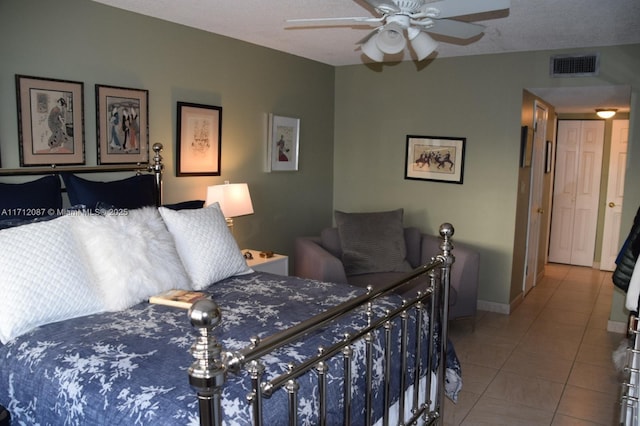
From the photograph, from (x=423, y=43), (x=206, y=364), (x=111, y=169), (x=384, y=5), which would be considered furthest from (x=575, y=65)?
(x=206, y=364)

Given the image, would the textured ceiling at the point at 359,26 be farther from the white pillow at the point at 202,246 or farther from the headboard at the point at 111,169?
the white pillow at the point at 202,246

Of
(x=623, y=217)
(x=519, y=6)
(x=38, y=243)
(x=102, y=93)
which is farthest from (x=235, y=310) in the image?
(x=623, y=217)

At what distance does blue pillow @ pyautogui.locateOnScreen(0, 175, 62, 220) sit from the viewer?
2629 millimetres

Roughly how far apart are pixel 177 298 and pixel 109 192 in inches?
35.5

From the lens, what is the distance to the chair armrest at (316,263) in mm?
4086

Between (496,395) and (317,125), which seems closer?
(496,395)

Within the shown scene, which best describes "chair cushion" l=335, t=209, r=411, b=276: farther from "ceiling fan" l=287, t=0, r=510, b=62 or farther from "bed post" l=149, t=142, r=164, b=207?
"ceiling fan" l=287, t=0, r=510, b=62

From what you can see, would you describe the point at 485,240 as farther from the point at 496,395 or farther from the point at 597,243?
the point at 597,243

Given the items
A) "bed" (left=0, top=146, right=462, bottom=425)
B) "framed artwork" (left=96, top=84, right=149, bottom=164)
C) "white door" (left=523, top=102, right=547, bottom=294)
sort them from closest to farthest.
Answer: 1. "bed" (left=0, top=146, right=462, bottom=425)
2. "framed artwork" (left=96, top=84, right=149, bottom=164)
3. "white door" (left=523, top=102, right=547, bottom=294)

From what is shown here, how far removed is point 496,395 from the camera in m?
3.34

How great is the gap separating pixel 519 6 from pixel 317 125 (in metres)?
2.61

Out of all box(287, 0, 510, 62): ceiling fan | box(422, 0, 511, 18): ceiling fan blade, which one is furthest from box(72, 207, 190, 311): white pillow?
box(422, 0, 511, 18): ceiling fan blade

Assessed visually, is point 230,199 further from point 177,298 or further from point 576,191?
point 576,191

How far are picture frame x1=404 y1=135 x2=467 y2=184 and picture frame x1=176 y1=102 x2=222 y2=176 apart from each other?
206 centimetres
